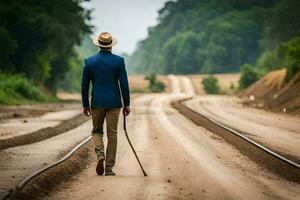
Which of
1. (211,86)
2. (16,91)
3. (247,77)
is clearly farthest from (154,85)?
(16,91)

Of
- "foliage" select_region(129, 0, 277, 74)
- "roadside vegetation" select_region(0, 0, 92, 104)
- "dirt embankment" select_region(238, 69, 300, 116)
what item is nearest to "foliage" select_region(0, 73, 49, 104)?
"roadside vegetation" select_region(0, 0, 92, 104)

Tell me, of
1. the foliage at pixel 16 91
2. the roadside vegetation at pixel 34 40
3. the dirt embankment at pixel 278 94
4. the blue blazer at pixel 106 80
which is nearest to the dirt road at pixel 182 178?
the blue blazer at pixel 106 80

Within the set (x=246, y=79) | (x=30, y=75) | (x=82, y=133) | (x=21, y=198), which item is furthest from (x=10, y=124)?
(x=246, y=79)

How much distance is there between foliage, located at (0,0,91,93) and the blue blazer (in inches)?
1463

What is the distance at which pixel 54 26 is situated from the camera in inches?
2024

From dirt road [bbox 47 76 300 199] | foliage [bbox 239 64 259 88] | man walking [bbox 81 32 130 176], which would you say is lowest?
dirt road [bbox 47 76 300 199]

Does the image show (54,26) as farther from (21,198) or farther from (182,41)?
(182,41)

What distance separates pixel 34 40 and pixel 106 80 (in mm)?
43571

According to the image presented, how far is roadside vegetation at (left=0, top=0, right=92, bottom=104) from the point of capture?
4791 centimetres

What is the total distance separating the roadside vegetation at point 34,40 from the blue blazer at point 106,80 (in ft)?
104

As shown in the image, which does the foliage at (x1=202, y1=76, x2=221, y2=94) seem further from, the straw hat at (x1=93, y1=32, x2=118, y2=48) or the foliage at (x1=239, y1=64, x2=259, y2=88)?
the straw hat at (x1=93, y1=32, x2=118, y2=48)

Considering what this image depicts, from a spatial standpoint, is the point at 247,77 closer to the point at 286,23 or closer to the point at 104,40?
the point at 286,23

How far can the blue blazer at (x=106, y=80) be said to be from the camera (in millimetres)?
10859

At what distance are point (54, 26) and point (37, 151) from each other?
38290 mm
